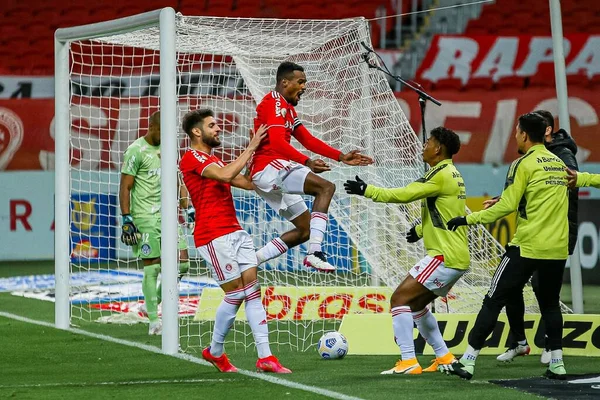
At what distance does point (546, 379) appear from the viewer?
7.91 meters

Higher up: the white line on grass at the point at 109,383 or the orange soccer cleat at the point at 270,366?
the orange soccer cleat at the point at 270,366

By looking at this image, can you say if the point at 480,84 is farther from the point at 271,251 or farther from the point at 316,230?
the point at 316,230

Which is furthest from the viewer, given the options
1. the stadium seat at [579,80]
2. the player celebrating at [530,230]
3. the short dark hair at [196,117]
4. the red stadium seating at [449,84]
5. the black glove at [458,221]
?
the stadium seat at [579,80]

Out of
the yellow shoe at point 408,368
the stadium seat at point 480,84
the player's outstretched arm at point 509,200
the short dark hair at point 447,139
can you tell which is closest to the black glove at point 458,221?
the player's outstretched arm at point 509,200

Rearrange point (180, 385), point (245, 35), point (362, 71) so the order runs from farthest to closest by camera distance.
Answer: point (362, 71) → point (245, 35) → point (180, 385)

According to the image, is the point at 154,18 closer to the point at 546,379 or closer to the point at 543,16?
the point at 546,379


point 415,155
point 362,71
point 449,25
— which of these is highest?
point 449,25

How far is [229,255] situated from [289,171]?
3.16 ft

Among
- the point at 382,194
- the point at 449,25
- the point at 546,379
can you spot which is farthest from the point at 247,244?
the point at 449,25

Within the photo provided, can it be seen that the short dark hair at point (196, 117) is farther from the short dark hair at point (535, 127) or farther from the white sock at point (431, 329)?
the short dark hair at point (535, 127)

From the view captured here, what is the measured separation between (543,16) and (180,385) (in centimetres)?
1592

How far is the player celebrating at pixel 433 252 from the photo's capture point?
8.02 meters

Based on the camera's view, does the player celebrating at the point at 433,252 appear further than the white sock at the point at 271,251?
No

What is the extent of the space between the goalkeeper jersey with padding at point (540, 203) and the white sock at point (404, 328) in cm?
91
